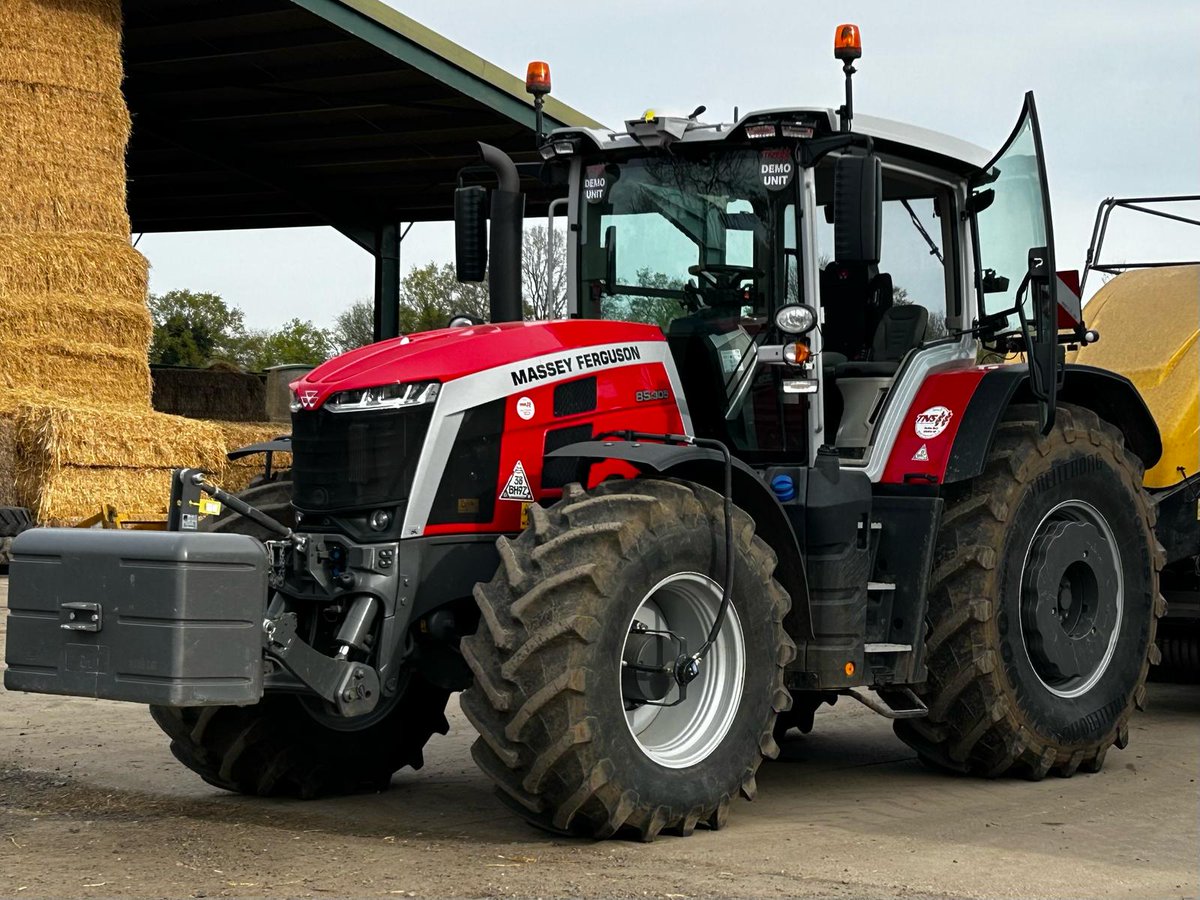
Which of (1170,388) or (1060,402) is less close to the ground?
(1170,388)

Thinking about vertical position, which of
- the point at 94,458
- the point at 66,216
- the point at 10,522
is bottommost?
the point at 10,522

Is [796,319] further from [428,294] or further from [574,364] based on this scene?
[428,294]

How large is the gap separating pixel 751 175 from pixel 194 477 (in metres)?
2.47

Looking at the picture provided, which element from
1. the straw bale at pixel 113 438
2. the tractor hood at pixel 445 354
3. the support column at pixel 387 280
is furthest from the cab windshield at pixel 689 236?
the support column at pixel 387 280

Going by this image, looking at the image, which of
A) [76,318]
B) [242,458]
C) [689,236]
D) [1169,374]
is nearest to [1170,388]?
[1169,374]

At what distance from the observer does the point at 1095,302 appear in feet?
32.9

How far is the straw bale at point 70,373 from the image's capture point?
47.6 ft

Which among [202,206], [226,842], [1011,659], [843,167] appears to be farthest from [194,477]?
[202,206]

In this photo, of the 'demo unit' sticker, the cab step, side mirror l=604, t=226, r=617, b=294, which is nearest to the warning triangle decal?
side mirror l=604, t=226, r=617, b=294

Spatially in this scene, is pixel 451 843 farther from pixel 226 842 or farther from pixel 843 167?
pixel 843 167

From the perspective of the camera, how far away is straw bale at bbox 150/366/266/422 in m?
22.8

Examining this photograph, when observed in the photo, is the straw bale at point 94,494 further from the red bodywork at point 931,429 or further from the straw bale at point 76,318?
the red bodywork at point 931,429

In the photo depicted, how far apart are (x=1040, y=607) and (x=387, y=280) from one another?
18.0m

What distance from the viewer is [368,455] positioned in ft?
17.9
